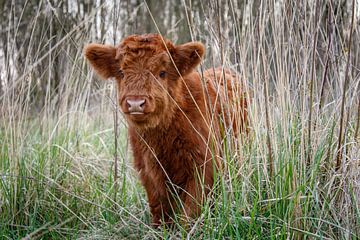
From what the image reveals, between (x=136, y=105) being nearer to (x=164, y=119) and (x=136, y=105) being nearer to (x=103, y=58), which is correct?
(x=164, y=119)

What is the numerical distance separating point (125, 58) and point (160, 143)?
680 mm

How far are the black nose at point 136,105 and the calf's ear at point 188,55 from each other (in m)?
0.54

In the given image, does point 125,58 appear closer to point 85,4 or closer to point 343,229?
point 343,229

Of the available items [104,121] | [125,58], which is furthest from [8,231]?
[104,121]

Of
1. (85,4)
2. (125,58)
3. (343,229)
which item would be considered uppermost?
(85,4)

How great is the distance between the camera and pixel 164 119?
383cm

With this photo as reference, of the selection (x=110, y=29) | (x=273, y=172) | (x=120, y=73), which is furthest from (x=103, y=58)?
(x=273, y=172)

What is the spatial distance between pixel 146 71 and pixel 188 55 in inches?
14.1

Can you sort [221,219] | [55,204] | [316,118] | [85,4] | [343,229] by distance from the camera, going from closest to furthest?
[343,229]
[221,219]
[316,118]
[55,204]
[85,4]

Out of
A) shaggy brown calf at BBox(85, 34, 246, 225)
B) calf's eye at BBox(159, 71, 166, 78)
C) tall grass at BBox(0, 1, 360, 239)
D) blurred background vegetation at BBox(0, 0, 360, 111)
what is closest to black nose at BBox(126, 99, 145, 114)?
shaggy brown calf at BBox(85, 34, 246, 225)

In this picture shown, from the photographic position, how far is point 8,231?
353cm

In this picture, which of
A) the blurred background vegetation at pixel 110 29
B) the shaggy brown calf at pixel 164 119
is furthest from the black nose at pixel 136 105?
the blurred background vegetation at pixel 110 29

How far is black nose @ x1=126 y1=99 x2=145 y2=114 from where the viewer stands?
141 inches

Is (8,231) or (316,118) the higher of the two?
(316,118)
